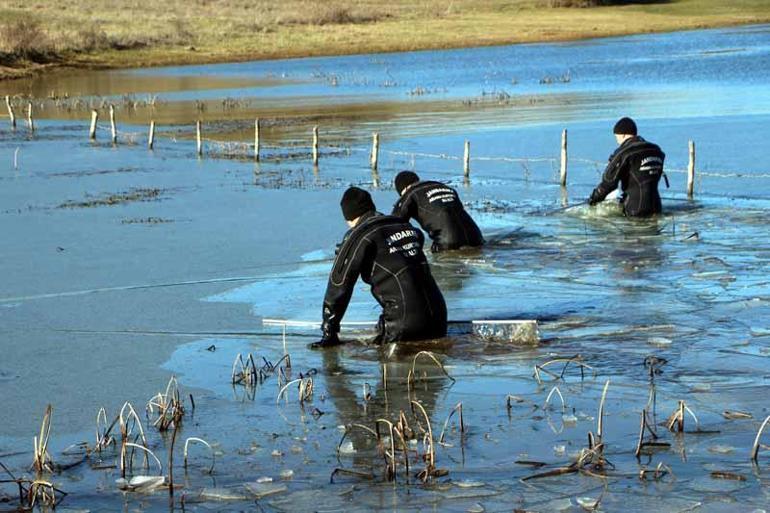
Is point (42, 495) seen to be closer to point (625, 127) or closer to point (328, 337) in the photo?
point (328, 337)

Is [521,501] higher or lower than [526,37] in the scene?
lower

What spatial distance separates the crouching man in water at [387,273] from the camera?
1018cm

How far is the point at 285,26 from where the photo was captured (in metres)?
86.2

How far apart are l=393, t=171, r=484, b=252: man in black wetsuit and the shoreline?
50.9 m

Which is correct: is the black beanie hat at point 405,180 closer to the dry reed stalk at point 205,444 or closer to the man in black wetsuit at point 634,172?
the man in black wetsuit at point 634,172

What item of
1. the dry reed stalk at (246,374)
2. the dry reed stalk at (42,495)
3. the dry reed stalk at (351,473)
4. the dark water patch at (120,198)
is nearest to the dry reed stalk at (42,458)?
the dry reed stalk at (42,495)

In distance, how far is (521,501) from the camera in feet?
22.5

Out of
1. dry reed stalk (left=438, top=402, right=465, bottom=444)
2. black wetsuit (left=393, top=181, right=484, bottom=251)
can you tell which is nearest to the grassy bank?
black wetsuit (left=393, top=181, right=484, bottom=251)

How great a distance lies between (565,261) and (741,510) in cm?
842

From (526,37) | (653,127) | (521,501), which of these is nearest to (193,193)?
(653,127)

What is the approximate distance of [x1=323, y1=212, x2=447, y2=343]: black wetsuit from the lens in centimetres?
1018

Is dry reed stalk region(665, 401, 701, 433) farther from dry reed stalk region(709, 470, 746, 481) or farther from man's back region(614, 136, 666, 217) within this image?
man's back region(614, 136, 666, 217)

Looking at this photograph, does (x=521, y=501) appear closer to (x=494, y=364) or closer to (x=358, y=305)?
(x=494, y=364)

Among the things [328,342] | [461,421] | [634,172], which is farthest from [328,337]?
[634,172]
